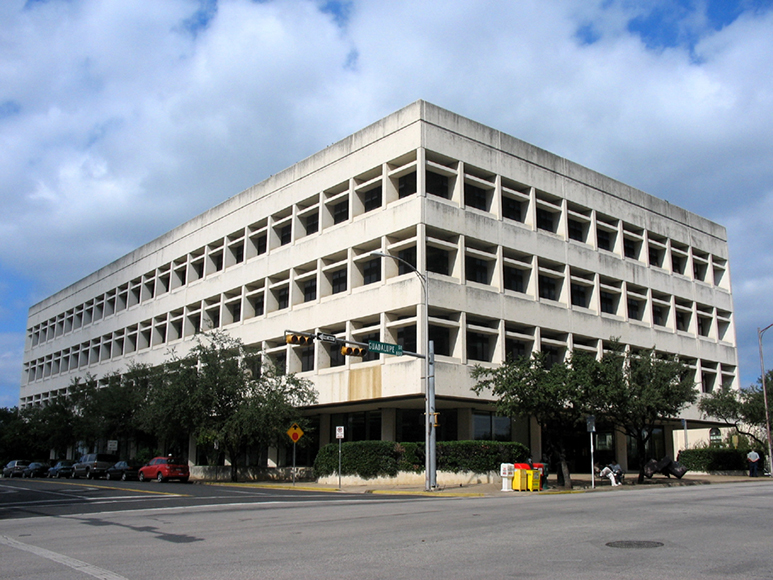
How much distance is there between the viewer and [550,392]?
99.9ft

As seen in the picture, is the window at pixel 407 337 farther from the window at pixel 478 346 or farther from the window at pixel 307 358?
the window at pixel 307 358

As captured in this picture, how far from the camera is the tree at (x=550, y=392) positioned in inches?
1203

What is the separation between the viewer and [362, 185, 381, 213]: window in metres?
41.4

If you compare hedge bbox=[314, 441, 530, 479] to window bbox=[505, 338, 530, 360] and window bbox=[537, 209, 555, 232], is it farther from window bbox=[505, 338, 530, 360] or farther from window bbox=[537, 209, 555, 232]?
window bbox=[537, 209, 555, 232]

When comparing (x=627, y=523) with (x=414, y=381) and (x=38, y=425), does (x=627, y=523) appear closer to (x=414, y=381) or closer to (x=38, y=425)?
(x=414, y=381)

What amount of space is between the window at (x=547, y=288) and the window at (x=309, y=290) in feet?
45.0

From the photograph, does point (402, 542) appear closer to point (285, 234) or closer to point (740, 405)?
point (285, 234)

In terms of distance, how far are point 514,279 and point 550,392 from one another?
41.1 ft

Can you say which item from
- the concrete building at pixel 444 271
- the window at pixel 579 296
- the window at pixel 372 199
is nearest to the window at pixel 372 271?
the concrete building at pixel 444 271

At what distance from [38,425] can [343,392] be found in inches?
1575

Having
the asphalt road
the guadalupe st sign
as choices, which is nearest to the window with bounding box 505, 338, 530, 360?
the guadalupe st sign

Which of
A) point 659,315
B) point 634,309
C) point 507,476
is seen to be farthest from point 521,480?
point 659,315

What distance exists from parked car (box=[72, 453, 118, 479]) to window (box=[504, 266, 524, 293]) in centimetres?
2919

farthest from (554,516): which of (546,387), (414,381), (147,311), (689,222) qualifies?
(147,311)
